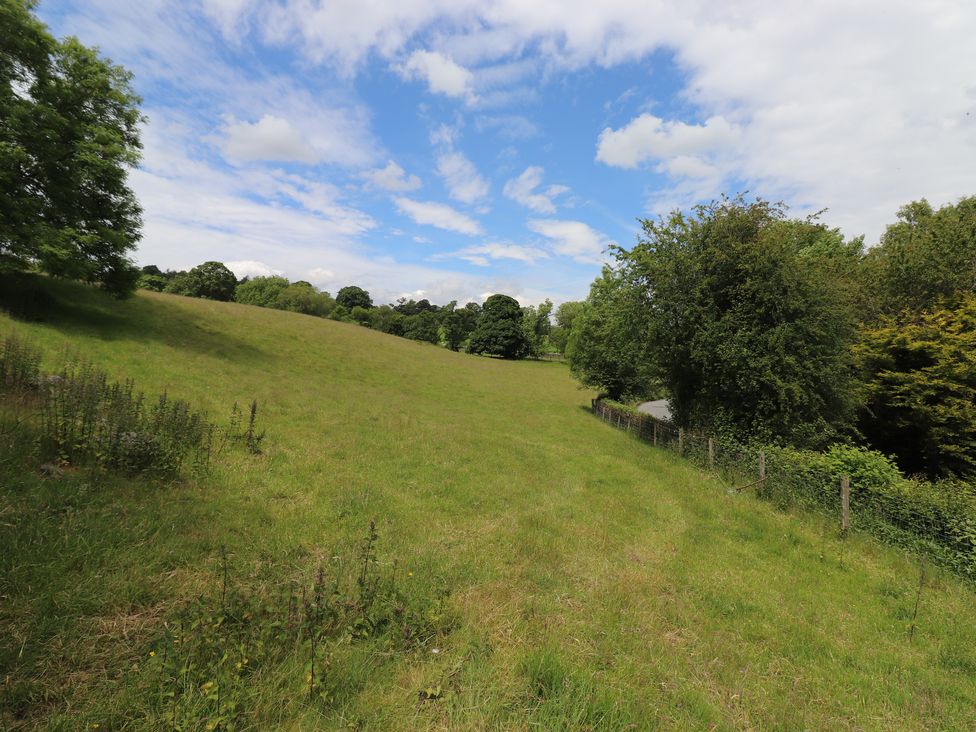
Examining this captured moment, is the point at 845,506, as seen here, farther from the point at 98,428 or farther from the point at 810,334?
the point at 98,428

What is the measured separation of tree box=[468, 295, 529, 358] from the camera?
275 feet

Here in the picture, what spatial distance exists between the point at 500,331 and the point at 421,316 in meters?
24.5

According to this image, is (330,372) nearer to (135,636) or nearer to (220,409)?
(220,409)

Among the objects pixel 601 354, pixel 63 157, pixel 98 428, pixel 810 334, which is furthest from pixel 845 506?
pixel 63 157

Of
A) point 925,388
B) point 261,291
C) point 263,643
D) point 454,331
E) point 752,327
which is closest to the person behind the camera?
point 263,643

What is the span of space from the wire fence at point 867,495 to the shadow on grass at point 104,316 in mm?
28103

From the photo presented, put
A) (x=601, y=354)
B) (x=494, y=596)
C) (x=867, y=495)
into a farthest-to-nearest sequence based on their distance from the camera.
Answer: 1. (x=601, y=354)
2. (x=867, y=495)
3. (x=494, y=596)

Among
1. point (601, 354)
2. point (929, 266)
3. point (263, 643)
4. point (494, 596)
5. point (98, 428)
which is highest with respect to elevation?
point (929, 266)

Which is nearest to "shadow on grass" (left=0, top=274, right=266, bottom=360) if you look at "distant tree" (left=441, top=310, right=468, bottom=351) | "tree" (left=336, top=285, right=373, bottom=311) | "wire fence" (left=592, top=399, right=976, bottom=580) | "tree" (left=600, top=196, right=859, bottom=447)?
"tree" (left=600, top=196, right=859, bottom=447)

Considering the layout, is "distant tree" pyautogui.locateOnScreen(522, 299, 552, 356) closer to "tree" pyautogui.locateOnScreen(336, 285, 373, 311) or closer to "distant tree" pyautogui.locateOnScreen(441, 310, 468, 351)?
"distant tree" pyautogui.locateOnScreen(441, 310, 468, 351)

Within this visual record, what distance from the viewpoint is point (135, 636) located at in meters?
3.74

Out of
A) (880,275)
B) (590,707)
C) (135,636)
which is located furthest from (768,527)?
(880,275)

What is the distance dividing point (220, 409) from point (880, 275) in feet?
98.5

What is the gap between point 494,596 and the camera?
5.59 meters
